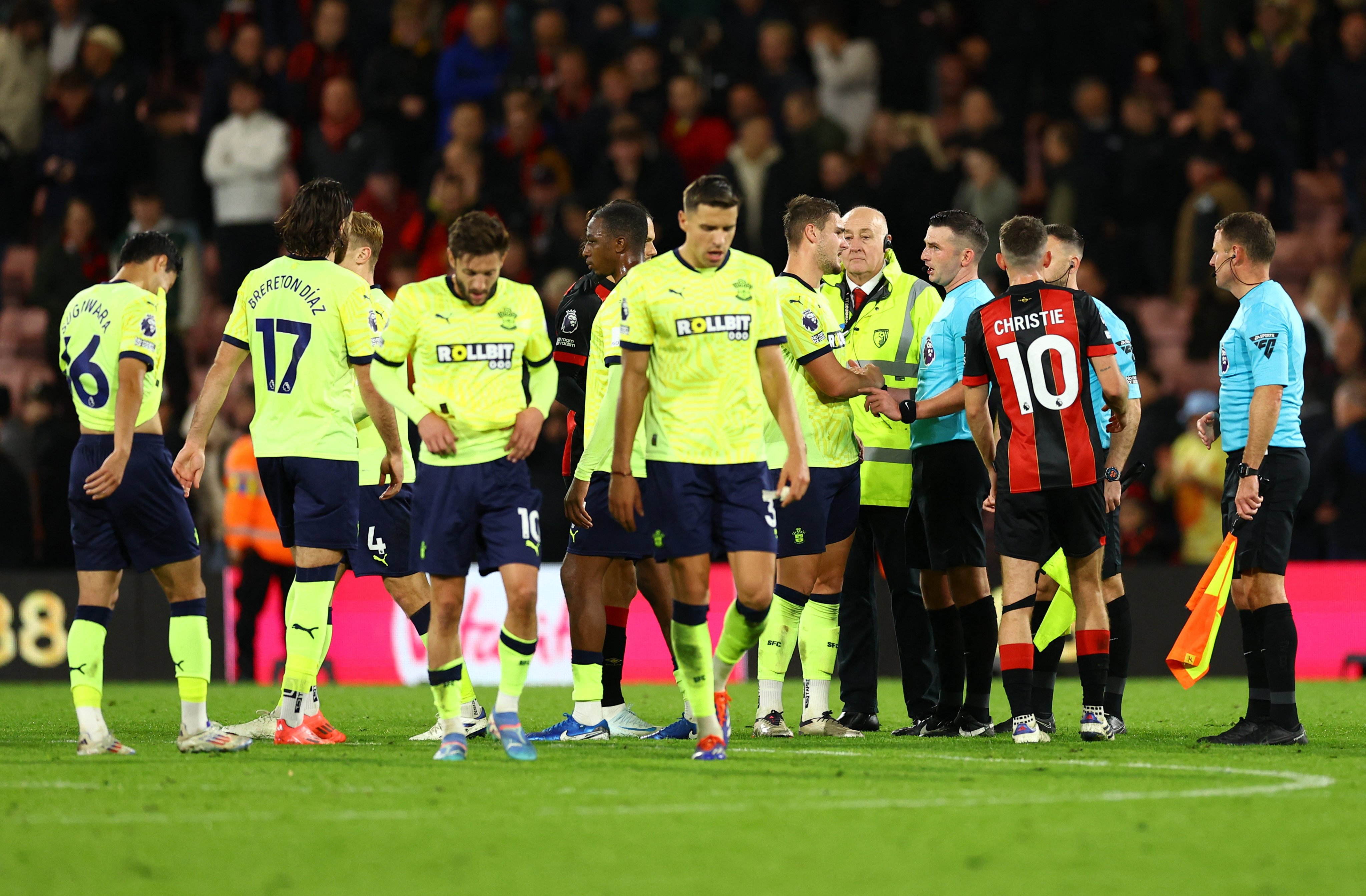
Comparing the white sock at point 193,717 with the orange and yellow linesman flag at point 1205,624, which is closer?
the white sock at point 193,717

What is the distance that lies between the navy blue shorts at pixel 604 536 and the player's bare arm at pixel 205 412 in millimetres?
→ 1878

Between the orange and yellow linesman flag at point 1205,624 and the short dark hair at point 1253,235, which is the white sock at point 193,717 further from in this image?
the short dark hair at point 1253,235

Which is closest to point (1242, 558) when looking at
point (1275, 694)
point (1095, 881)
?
point (1275, 694)

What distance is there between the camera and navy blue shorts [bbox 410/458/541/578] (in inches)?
287

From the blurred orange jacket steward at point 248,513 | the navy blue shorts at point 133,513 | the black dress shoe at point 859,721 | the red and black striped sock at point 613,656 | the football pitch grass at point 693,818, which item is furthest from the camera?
the blurred orange jacket steward at point 248,513

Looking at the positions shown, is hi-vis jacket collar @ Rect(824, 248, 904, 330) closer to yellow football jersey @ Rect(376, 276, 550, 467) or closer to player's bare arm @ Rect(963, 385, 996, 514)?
player's bare arm @ Rect(963, 385, 996, 514)

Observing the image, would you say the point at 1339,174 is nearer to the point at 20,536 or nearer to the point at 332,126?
the point at 332,126

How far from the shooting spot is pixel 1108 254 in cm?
1698

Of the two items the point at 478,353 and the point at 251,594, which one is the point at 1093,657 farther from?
the point at 251,594

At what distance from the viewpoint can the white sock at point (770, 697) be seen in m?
8.94

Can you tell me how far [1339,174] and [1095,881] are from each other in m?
14.9

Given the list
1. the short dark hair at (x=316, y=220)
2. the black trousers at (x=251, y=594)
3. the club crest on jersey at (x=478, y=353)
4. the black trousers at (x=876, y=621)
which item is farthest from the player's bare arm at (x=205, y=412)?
the black trousers at (x=251, y=594)

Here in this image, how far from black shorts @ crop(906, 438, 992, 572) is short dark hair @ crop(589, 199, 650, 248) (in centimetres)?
189

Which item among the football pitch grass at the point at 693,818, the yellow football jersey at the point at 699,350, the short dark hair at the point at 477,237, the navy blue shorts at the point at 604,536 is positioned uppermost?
the short dark hair at the point at 477,237
